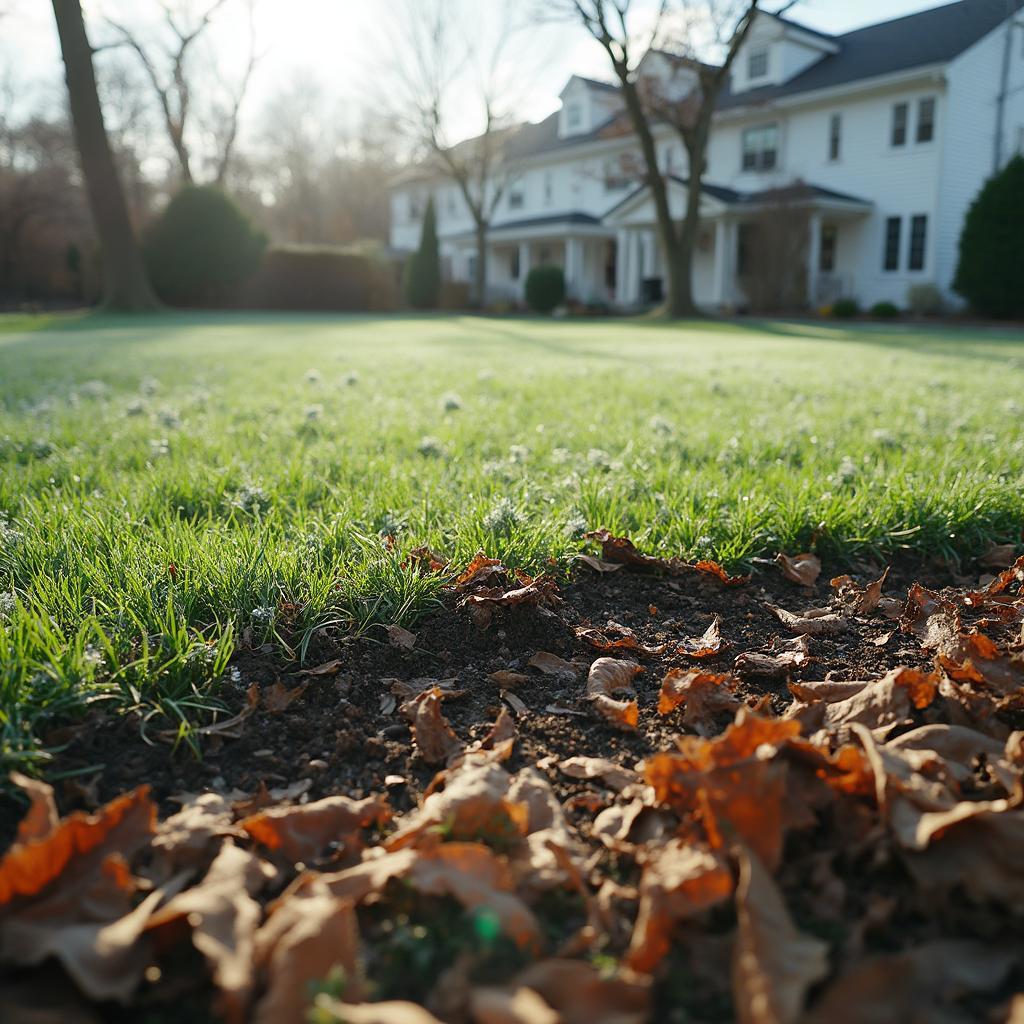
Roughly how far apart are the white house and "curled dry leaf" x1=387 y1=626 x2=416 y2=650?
25.0 meters

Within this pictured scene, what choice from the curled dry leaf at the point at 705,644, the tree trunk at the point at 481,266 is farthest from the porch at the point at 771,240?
the curled dry leaf at the point at 705,644

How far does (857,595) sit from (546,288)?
31290 mm

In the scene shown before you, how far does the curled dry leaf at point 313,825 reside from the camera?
1.42 meters

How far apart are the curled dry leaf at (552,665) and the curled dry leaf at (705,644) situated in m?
0.30

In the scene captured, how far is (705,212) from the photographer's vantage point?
1151 inches

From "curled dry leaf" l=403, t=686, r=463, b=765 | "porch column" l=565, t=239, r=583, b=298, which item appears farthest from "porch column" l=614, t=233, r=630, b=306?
"curled dry leaf" l=403, t=686, r=463, b=765

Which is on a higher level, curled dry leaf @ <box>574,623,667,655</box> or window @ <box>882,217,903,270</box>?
window @ <box>882,217,903,270</box>

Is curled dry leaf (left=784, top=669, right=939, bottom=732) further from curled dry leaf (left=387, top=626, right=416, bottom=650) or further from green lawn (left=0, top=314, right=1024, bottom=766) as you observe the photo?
green lawn (left=0, top=314, right=1024, bottom=766)

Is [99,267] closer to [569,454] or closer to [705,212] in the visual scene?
[705,212]

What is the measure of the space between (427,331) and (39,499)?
17020mm

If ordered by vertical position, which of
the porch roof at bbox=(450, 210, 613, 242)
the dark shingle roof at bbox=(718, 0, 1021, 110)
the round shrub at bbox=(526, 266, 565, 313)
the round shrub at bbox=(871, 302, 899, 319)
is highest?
the dark shingle roof at bbox=(718, 0, 1021, 110)

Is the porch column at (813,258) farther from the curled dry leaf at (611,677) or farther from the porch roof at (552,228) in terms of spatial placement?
the curled dry leaf at (611,677)

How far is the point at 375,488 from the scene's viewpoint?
135 inches

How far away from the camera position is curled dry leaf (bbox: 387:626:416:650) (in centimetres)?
220
